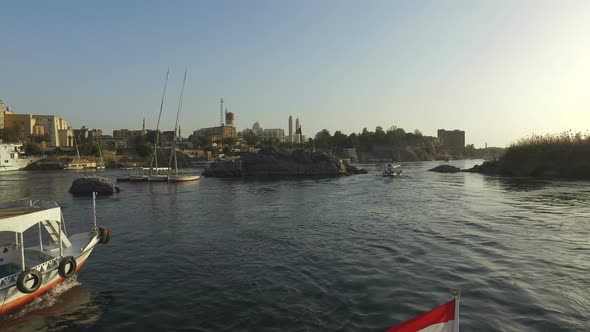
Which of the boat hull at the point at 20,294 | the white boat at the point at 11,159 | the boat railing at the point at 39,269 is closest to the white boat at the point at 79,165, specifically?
the white boat at the point at 11,159

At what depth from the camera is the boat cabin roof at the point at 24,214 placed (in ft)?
56.7

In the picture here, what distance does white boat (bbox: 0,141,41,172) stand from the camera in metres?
156

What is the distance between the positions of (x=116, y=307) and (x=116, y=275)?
5.19 meters

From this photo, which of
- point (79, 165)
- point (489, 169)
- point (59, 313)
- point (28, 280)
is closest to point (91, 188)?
point (28, 280)

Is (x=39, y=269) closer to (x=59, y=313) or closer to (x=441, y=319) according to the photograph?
(x=59, y=313)

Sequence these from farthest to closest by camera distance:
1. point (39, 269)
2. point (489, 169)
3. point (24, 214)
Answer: point (489, 169) → point (24, 214) → point (39, 269)

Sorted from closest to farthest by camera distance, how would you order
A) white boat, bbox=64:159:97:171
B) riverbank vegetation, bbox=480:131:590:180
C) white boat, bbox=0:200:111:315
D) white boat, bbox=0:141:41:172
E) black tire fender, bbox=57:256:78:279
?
1. white boat, bbox=0:200:111:315
2. black tire fender, bbox=57:256:78:279
3. riverbank vegetation, bbox=480:131:590:180
4. white boat, bbox=0:141:41:172
5. white boat, bbox=64:159:97:171

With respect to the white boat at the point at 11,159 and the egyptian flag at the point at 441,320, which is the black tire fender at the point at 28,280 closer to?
the egyptian flag at the point at 441,320

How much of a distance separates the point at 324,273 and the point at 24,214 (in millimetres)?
15706

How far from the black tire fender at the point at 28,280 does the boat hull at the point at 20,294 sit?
42cm

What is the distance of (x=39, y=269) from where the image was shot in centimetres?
1788

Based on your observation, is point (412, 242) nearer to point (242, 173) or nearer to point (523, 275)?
point (523, 275)

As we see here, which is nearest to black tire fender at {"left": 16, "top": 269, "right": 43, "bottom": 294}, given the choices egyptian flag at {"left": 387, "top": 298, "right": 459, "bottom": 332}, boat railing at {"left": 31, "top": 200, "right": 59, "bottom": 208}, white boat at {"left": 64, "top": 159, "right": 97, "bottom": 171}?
boat railing at {"left": 31, "top": 200, "right": 59, "bottom": 208}

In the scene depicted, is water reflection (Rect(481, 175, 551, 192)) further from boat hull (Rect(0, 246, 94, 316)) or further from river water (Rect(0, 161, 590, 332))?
boat hull (Rect(0, 246, 94, 316))
